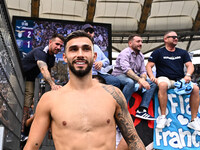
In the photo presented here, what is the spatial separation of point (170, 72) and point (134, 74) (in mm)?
709

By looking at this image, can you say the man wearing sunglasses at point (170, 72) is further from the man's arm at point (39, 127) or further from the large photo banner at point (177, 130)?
the man's arm at point (39, 127)

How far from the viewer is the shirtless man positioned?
2.53 meters

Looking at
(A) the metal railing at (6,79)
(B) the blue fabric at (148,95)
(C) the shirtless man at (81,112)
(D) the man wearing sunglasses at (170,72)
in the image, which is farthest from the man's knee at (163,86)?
(C) the shirtless man at (81,112)

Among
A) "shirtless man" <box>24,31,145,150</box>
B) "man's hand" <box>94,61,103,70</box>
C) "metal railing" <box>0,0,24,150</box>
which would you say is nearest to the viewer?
"shirtless man" <box>24,31,145,150</box>

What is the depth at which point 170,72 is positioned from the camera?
5.73 m

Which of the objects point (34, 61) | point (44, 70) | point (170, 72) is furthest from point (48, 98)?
point (170, 72)

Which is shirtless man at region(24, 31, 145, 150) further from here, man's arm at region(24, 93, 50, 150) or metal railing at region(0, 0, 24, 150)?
metal railing at region(0, 0, 24, 150)

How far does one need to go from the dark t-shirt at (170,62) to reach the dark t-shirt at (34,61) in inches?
73.7

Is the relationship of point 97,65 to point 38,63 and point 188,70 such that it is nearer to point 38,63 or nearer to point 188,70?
point 38,63

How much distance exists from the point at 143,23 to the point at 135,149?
22.6 meters

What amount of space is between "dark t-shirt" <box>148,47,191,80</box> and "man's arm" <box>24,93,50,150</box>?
3.53 m

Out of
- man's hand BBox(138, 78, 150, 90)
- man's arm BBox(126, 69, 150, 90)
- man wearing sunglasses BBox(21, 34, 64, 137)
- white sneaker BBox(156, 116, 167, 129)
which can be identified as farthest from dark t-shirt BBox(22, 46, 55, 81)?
white sneaker BBox(156, 116, 167, 129)

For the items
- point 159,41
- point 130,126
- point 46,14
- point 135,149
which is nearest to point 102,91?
point 130,126

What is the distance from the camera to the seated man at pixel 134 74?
5465mm
